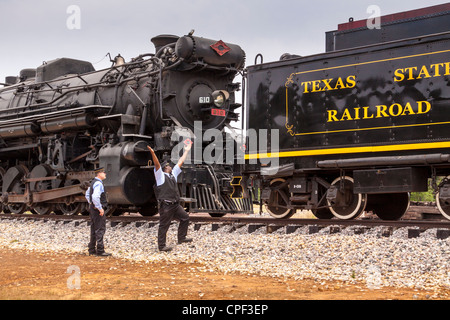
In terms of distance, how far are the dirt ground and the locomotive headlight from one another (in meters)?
5.84

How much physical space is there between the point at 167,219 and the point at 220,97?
4788 millimetres

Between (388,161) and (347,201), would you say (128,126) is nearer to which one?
(347,201)

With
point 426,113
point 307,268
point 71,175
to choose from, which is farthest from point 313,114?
point 71,175

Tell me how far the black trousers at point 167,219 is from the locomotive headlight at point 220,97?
4267 mm

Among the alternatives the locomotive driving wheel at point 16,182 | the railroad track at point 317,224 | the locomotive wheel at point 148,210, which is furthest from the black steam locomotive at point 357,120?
the locomotive driving wheel at point 16,182

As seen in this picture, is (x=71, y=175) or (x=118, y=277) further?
(x=71, y=175)

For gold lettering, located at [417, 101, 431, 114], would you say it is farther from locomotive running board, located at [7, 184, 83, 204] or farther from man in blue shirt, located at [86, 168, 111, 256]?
locomotive running board, located at [7, 184, 83, 204]

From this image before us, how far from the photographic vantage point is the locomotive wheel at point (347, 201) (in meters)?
9.81

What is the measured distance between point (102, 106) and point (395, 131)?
7298mm

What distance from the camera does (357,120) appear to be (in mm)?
9586

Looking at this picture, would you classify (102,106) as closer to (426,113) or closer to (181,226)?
(181,226)

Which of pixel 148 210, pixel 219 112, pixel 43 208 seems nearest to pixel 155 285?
pixel 219 112

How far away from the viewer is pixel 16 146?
16141 mm

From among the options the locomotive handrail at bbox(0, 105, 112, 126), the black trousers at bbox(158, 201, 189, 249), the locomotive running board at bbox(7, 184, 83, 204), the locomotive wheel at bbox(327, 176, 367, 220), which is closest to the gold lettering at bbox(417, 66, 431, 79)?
the locomotive wheel at bbox(327, 176, 367, 220)
